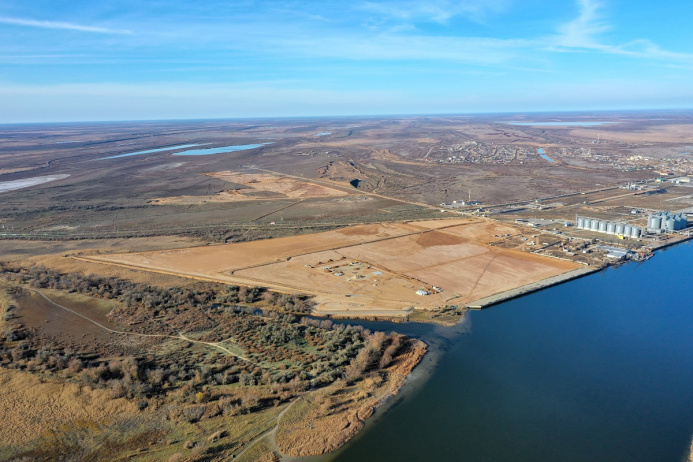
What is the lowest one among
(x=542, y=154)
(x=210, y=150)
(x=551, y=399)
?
(x=551, y=399)

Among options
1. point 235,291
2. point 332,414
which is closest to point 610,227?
point 235,291

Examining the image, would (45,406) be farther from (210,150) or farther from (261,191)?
(210,150)

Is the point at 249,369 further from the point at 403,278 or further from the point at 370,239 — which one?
the point at 370,239

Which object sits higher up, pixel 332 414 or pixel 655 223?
pixel 655 223

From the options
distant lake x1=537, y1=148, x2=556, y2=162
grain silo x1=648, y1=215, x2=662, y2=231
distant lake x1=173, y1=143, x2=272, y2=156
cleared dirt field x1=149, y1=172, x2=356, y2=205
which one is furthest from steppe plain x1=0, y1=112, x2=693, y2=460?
distant lake x1=173, y1=143, x2=272, y2=156

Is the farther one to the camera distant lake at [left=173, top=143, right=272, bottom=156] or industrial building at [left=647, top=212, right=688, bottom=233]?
distant lake at [left=173, top=143, right=272, bottom=156]

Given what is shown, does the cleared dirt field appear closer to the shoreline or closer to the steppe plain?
the steppe plain

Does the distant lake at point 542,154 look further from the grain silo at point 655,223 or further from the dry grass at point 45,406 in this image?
the dry grass at point 45,406
